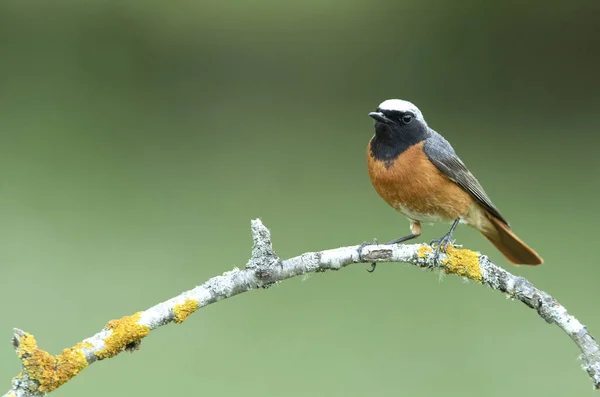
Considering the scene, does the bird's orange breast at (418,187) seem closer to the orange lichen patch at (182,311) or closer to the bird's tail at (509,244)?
the bird's tail at (509,244)

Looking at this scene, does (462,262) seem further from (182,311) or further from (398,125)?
(182,311)

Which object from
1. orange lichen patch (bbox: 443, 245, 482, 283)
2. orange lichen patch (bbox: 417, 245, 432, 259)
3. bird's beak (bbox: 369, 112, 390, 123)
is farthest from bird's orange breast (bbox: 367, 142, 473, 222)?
orange lichen patch (bbox: 417, 245, 432, 259)

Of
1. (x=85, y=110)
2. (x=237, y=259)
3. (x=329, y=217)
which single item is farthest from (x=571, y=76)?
(x=85, y=110)

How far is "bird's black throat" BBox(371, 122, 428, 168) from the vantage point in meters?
3.01

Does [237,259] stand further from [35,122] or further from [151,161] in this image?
[35,122]

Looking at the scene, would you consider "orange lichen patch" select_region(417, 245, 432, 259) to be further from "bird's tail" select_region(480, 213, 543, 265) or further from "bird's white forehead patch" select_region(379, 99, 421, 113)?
"bird's tail" select_region(480, 213, 543, 265)

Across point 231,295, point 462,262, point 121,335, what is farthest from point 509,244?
point 121,335

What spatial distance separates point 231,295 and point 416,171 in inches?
40.6

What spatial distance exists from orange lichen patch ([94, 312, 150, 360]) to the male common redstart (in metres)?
1.15

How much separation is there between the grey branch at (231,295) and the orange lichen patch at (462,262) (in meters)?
0.04

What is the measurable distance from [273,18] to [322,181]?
1146mm

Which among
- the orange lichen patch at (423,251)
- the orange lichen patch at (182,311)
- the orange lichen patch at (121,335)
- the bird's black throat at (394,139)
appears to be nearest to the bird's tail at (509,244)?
the bird's black throat at (394,139)

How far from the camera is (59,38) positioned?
603 centimetres

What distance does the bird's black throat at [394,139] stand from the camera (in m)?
3.01
